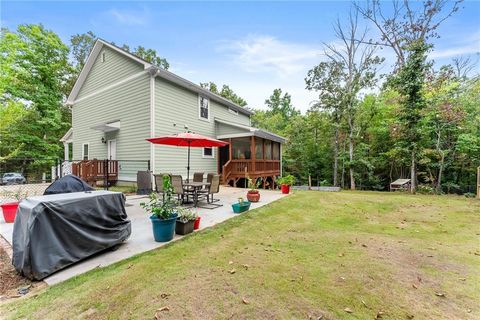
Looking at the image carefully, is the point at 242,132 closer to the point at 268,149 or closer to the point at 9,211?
the point at 268,149

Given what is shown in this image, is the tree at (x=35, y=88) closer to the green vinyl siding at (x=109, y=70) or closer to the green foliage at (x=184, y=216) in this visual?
the green vinyl siding at (x=109, y=70)

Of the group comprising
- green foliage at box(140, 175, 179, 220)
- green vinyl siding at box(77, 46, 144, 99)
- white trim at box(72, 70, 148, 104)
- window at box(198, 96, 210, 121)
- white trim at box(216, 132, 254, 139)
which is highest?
green vinyl siding at box(77, 46, 144, 99)

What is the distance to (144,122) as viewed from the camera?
10.5 metres

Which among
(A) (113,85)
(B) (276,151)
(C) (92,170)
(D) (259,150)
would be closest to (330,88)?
(B) (276,151)

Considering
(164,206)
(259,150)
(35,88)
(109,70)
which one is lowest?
(164,206)

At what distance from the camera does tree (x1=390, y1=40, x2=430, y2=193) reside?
11555 mm

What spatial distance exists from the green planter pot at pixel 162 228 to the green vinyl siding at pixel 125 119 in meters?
6.80

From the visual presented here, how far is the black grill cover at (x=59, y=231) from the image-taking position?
3.01m

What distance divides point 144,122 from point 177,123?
5.30 feet

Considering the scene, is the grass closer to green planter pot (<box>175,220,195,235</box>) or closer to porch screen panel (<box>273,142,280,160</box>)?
green planter pot (<box>175,220,195,235</box>)

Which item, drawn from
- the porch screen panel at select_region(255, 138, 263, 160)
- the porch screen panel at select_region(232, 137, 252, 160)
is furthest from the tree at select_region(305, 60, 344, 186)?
the porch screen panel at select_region(232, 137, 252, 160)

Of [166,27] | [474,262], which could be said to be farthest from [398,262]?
[166,27]

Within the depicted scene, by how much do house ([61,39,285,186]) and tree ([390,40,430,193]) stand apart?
23.6 feet

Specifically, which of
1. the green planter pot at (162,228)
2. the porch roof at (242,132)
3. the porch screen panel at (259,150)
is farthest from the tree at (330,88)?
the green planter pot at (162,228)
